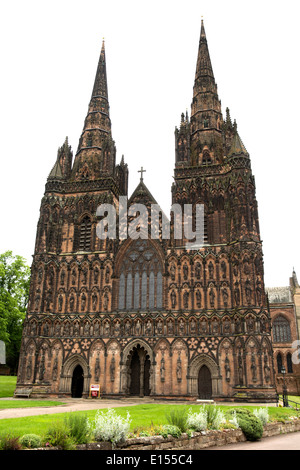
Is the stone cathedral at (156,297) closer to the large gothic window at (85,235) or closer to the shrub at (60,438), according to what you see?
the large gothic window at (85,235)

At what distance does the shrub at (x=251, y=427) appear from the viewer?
1464 cm

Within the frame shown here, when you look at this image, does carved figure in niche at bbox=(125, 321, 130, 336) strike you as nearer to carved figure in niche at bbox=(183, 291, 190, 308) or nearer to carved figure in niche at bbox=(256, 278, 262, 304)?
carved figure in niche at bbox=(183, 291, 190, 308)

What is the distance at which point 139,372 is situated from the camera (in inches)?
1387

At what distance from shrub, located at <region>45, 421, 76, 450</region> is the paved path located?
16.0 feet

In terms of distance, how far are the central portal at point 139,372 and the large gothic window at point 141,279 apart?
386cm

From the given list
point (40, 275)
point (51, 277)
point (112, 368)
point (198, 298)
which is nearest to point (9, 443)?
point (112, 368)

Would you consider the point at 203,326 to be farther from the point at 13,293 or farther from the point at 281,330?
the point at 281,330

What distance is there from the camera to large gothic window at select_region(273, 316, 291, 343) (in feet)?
201

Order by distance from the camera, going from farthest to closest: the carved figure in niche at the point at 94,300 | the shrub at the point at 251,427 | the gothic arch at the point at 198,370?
the carved figure in niche at the point at 94,300
the gothic arch at the point at 198,370
the shrub at the point at 251,427

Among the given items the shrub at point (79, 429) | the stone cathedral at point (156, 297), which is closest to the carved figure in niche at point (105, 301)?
the stone cathedral at point (156, 297)

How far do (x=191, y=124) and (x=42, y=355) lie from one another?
28.4 metres

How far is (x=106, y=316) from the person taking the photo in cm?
3591
